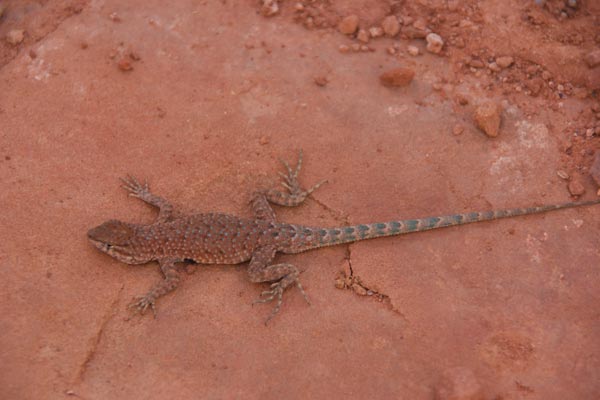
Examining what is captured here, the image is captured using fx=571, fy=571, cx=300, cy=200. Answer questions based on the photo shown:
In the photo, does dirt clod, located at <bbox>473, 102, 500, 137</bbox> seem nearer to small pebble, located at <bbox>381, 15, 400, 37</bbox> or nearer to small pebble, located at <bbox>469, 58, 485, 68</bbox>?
small pebble, located at <bbox>469, 58, 485, 68</bbox>

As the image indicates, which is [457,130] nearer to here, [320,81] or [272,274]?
[320,81]

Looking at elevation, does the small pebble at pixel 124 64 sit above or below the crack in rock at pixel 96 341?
above

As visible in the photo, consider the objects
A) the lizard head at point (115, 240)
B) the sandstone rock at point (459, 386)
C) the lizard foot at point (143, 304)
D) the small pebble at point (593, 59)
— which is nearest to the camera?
the sandstone rock at point (459, 386)

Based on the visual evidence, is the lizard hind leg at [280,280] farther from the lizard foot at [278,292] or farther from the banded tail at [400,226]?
the banded tail at [400,226]

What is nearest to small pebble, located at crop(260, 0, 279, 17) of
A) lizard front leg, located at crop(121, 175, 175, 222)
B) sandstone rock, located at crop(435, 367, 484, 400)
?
lizard front leg, located at crop(121, 175, 175, 222)

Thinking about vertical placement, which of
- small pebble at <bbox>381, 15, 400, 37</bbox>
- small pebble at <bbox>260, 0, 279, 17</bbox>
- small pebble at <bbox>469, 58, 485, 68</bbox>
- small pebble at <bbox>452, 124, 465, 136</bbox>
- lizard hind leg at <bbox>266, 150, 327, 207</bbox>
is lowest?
lizard hind leg at <bbox>266, 150, 327, 207</bbox>

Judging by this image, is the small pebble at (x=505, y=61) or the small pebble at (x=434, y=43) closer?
the small pebble at (x=505, y=61)

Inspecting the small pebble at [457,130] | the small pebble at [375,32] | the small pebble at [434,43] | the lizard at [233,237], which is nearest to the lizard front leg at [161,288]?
the lizard at [233,237]
